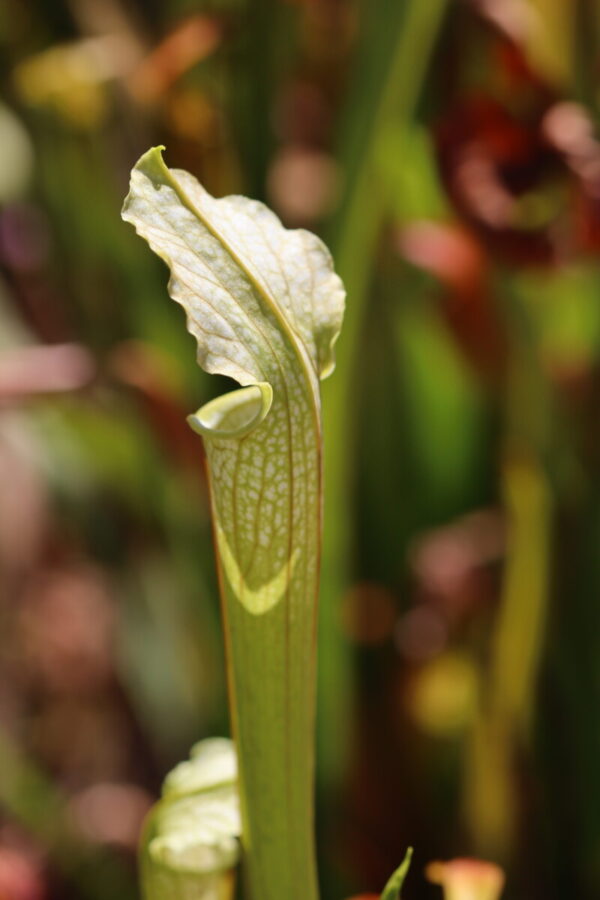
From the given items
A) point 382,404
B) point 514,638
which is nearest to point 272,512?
point 514,638

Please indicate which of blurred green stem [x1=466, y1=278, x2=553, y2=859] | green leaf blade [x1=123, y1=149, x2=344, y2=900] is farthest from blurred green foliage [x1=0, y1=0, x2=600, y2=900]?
green leaf blade [x1=123, y1=149, x2=344, y2=900]

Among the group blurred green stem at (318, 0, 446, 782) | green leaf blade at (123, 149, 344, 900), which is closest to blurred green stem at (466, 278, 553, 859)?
blurred green stem at (318, 0, 446, 782)

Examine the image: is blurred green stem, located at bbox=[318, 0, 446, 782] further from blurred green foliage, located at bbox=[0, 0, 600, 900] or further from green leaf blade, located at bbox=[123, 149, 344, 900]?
green leaf blade, located at bbox=[123, 149, 344, 900]

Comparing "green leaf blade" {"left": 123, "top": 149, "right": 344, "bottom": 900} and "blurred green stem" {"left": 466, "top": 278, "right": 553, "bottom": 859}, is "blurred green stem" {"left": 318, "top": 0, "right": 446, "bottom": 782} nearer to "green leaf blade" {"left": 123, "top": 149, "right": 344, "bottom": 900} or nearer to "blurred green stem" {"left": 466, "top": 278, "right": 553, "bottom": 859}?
"blurred green stem" {"left": 466, "top": 278, "right": 553, "bottom": 859}

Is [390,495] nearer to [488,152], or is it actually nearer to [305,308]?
[488,152]

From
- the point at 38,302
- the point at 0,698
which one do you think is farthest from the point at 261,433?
the point at 0,698

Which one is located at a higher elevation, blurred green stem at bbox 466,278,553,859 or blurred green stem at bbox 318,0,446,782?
blurred green stem at bbox 318,0,446,782

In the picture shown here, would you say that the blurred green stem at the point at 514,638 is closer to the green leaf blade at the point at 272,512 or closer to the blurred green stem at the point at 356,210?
the blurred green stem at the point at 356,210

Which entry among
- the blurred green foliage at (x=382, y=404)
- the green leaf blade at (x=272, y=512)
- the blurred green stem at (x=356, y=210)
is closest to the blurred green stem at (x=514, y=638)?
the blurred green foliage at (x=382, y=404)

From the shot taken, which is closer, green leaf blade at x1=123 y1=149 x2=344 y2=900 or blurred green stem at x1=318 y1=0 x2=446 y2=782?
green leaf blade at x1=123 y1=149 x2=344 y2=900

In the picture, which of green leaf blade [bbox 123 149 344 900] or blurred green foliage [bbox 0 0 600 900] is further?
blurred green foliage [bbox 0 0 600 900]
